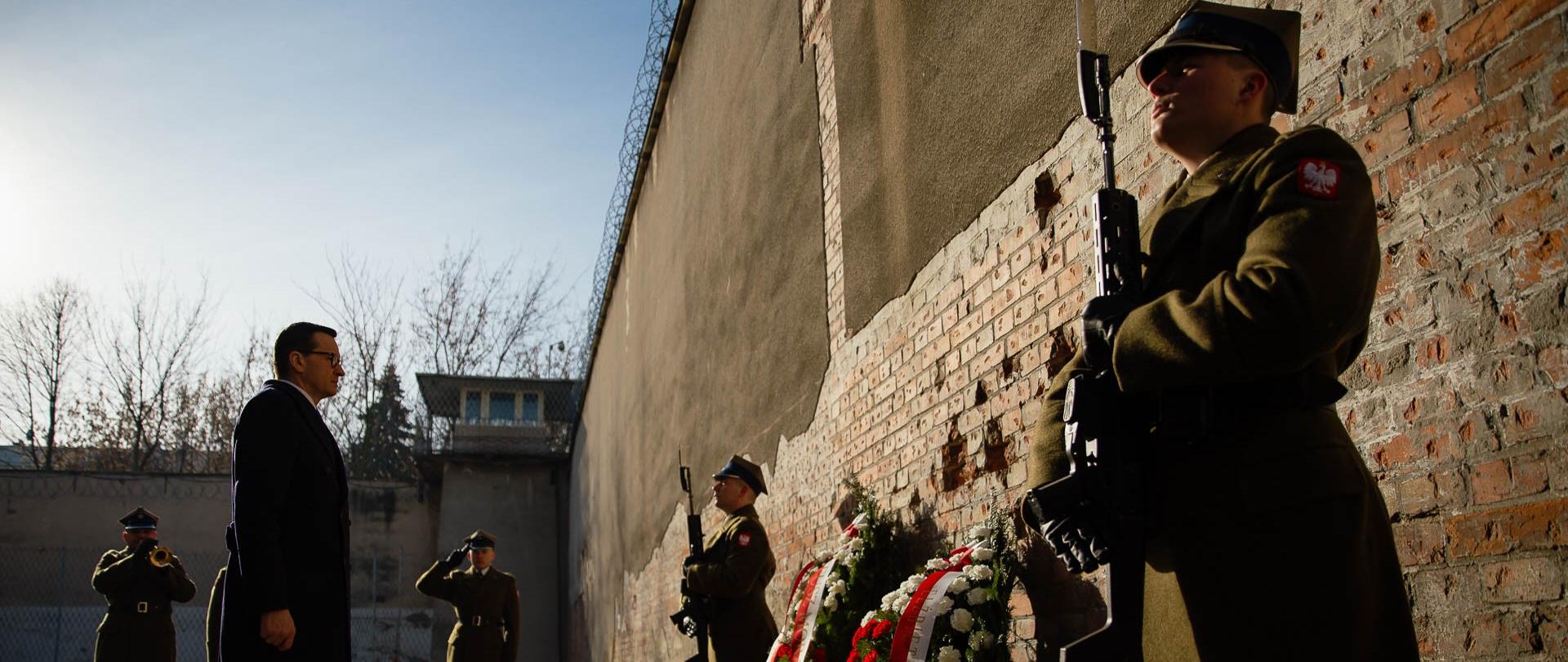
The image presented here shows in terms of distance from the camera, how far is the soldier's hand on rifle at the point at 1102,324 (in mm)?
1908

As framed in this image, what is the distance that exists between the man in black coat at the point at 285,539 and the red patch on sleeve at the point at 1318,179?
2.97 meters

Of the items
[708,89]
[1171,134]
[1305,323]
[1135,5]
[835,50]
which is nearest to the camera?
[1305,323]

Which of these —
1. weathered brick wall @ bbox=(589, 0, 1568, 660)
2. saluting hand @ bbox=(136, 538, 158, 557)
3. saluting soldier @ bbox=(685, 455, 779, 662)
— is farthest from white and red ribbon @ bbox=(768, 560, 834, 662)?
saluting hand @ bbox=(136, 538, 158, 557)

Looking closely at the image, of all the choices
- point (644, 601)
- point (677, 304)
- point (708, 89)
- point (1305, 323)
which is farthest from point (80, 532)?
point (1305, 323)

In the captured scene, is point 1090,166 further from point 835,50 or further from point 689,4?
point 689,4

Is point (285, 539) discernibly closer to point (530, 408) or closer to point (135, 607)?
point (135, 607)

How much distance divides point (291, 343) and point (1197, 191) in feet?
10.6

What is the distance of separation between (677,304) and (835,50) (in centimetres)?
477

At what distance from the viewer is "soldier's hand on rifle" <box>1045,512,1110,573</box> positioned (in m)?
1.90

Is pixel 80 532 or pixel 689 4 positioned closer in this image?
pixel 689 4

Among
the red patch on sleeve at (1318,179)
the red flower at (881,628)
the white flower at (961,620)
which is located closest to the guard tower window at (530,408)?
the red flower at (881,628)

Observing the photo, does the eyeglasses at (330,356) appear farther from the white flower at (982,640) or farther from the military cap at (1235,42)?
the military cap at (1235,42)

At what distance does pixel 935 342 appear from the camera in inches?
173

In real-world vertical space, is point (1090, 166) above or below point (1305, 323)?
above
